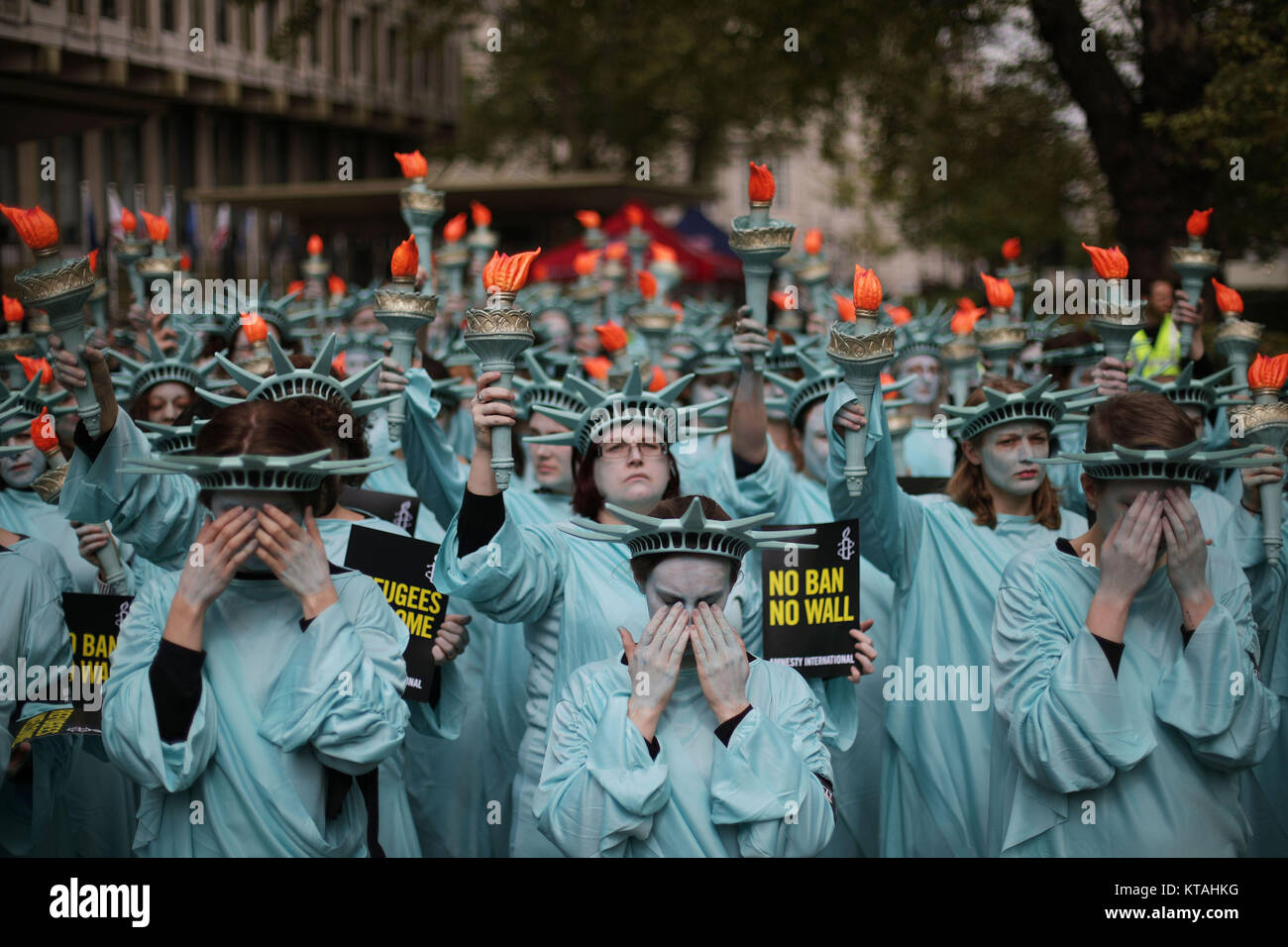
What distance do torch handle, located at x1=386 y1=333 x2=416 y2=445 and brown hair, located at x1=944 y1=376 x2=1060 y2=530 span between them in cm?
212

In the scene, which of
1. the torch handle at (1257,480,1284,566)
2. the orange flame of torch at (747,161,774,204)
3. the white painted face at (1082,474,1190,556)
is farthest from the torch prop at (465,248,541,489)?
the torch handle at (1257,480,1284,566)

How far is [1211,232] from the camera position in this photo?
12.0m

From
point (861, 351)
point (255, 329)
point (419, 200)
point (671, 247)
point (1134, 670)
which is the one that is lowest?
point (1134, 670)

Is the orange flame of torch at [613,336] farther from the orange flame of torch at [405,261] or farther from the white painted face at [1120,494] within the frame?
the white painted face at [1120,494]

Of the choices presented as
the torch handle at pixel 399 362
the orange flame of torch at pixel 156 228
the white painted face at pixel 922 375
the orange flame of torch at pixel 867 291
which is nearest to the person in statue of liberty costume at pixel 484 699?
the torch handle at pixel 399 362

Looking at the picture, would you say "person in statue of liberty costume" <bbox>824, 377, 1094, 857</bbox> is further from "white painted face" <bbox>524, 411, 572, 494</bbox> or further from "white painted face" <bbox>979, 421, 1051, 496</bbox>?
"white painted face" <bbox>524, 411, 572, 494</bbox>

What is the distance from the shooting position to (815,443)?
21.4ft

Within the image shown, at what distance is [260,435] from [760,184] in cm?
173

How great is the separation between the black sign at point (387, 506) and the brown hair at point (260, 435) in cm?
195

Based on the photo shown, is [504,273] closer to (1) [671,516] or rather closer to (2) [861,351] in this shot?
(1) [671,516]

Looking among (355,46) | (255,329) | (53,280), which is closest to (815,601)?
(255,329)

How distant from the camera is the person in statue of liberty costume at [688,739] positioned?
137 inches
